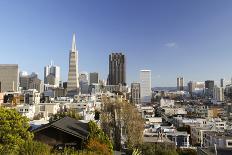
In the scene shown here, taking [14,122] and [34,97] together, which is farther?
[34,97]

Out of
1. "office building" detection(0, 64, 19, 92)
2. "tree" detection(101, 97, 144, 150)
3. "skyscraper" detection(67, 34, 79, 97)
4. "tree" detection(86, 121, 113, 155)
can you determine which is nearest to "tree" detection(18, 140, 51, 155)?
"tree" detection(86, 121, 113, 155)

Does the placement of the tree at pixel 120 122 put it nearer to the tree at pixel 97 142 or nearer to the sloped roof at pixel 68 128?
the sloped roof at pixel 68 128

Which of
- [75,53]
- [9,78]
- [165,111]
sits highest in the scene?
[75,53]

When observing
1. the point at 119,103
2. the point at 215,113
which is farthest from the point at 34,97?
the point at 119,103

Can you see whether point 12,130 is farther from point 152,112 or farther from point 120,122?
point 152,112

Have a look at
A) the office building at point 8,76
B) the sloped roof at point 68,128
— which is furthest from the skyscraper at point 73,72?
the sloped roof at point 68,128

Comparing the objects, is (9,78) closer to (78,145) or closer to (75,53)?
(75,53)

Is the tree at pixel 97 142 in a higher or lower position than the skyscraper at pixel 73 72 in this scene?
lower

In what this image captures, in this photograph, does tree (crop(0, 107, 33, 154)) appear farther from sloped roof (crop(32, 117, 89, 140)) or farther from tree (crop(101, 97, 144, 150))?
tree (crop(101, 97, 144, 150))
